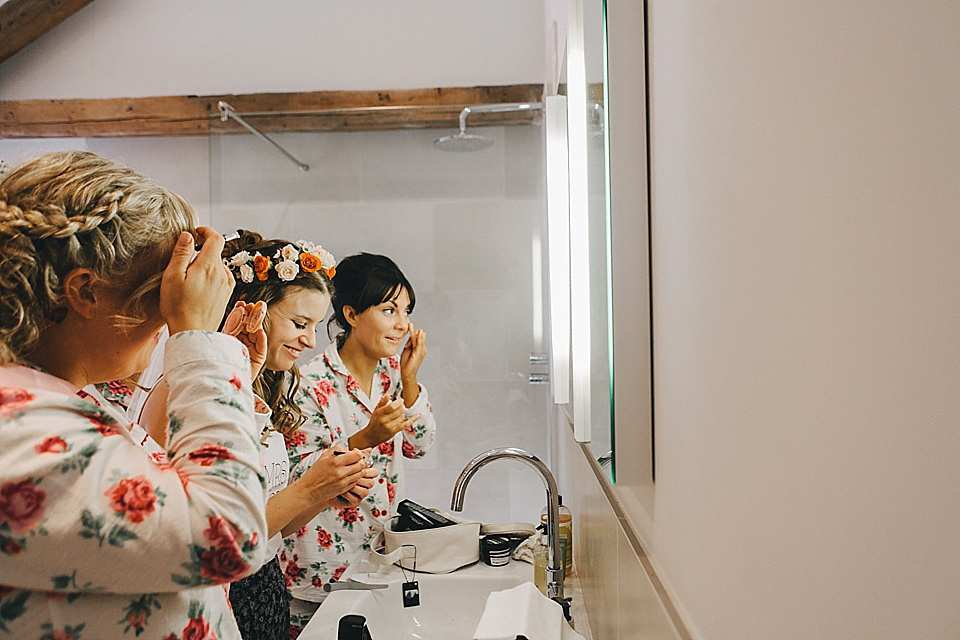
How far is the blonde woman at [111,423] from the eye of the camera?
60 centimetres

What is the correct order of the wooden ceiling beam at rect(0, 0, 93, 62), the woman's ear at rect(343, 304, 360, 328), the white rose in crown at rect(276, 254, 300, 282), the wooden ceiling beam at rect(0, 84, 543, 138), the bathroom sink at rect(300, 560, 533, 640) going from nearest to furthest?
the bathroom sink at rect(300, 560, 533, 640)
the white rose in crown at rect(276, 254, 300, 282)
the woman's ear at rect(343, 304, 360, 328)
the wooden ceiling beam at rect(0, 84, 543, 138)
the wooden ceiling beam at rect(0, 0, 93, 62)

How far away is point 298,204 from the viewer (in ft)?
8.64

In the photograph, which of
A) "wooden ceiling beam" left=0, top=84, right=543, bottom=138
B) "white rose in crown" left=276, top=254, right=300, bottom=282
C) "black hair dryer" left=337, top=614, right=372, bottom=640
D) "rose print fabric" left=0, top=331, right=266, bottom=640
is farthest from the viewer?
"wooden ceiling beam" left=0, top=84, right=543, bottom=138

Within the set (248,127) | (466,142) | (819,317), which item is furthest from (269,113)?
(819,317)

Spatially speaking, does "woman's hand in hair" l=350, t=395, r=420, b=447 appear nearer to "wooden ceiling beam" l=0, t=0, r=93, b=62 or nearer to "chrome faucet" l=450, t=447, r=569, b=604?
"chrome faucet" l=450, t=447, r=569, b=604

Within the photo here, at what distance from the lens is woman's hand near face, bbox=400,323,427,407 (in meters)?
2.30

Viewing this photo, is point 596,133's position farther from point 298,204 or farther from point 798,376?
point 298,204

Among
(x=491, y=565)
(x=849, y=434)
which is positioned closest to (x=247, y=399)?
(x=849, y=434)

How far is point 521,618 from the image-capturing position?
3.01 ft

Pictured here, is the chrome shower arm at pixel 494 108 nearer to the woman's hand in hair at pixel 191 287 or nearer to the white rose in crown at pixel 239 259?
the white rose in crown at pixel 239 259

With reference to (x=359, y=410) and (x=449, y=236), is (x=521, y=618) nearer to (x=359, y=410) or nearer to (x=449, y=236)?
(x=359, y=410)

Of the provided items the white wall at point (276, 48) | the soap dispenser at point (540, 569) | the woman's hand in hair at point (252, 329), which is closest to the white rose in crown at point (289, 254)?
the woman's hand in hair at point (252, 329)

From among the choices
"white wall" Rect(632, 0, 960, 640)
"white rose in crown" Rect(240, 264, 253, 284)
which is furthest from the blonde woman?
"white rose in crown" Rect(240, 264, 253, 284)

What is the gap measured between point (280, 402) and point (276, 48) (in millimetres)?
1633
